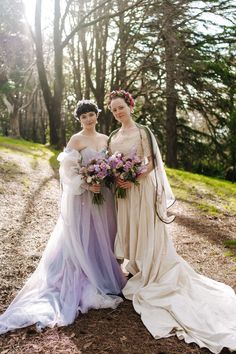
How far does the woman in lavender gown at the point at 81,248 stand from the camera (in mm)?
3852

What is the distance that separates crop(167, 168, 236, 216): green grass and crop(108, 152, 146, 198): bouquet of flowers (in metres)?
5.17

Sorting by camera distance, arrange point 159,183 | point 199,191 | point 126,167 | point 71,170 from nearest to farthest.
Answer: point 126,167 → point 71,170 → point 159,183 → point 199,191

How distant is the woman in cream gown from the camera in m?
3.79

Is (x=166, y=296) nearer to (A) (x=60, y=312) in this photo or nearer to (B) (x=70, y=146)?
(A) (x=60, y=312)

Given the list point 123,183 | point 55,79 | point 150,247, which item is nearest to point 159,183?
point 123,183

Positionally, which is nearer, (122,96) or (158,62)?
(122,96)

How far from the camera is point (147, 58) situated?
43.0ft

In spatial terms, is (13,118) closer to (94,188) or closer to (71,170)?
(71,170)

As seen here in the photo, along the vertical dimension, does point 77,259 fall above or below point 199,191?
above

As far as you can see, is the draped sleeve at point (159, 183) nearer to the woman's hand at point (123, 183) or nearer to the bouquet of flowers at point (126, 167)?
the bouquet of flowers at point (126, 167)

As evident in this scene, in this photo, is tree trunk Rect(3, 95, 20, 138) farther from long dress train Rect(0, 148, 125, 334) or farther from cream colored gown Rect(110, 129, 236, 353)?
cream colored gown Rect(110, 129, 236, 353)

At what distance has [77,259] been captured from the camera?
406cm

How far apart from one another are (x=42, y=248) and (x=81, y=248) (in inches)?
66.6

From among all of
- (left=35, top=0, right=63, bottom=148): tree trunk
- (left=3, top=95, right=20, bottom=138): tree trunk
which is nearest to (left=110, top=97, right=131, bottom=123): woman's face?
(left=35, top=0, right=63, bottom=148): tree trunk
